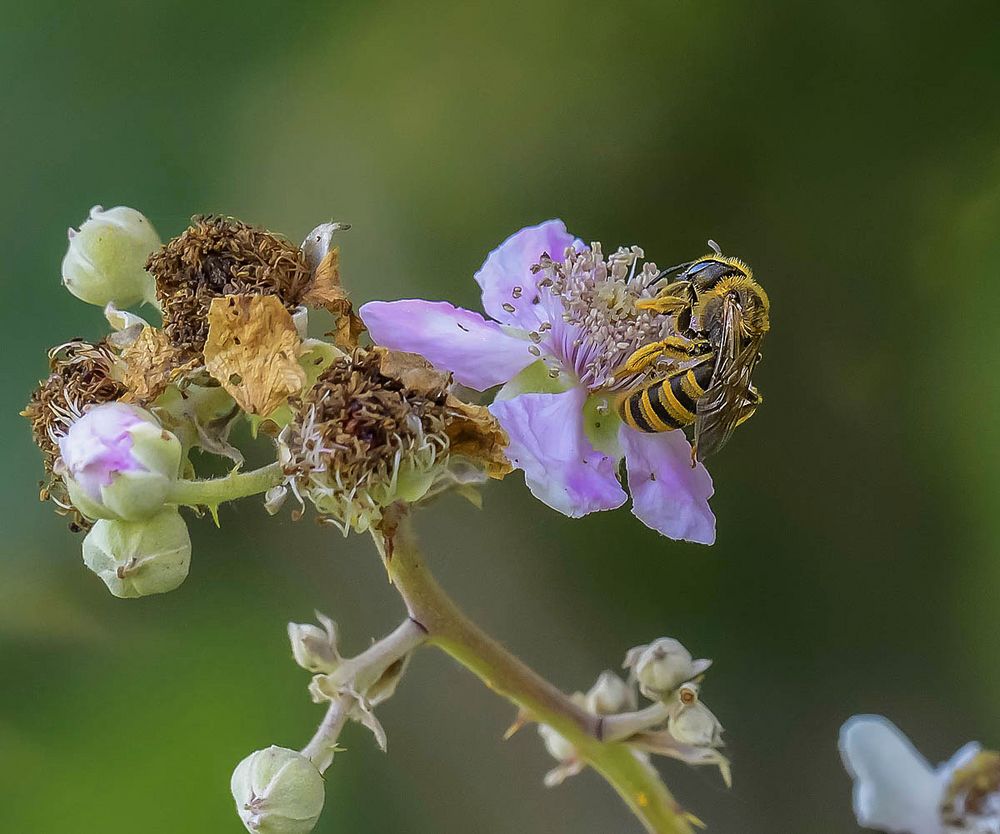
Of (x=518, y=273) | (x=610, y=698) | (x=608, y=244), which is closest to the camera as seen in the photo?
(x=518, y=273)

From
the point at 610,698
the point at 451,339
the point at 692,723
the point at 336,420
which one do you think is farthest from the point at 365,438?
the point at 610,698

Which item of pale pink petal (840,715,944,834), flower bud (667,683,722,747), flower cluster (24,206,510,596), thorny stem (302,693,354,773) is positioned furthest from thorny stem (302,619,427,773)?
pale pink petal (840,715,944,834)

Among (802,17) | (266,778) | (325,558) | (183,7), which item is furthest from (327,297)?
(802,17)

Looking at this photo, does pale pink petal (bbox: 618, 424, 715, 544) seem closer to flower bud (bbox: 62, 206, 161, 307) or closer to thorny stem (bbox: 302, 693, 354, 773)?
thorny stem (bbox: 302, 693, 354, 773)

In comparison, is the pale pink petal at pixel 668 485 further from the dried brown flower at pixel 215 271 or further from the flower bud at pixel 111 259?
the flower bud at pixel 111 259

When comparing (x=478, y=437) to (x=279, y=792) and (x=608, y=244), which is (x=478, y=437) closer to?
(x=279, y=792)

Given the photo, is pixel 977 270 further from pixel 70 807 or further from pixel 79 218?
pixel 70 807

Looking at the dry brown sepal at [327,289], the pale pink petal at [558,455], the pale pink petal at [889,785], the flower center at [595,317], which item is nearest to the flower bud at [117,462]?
the dry brown sepal at [327,289]
